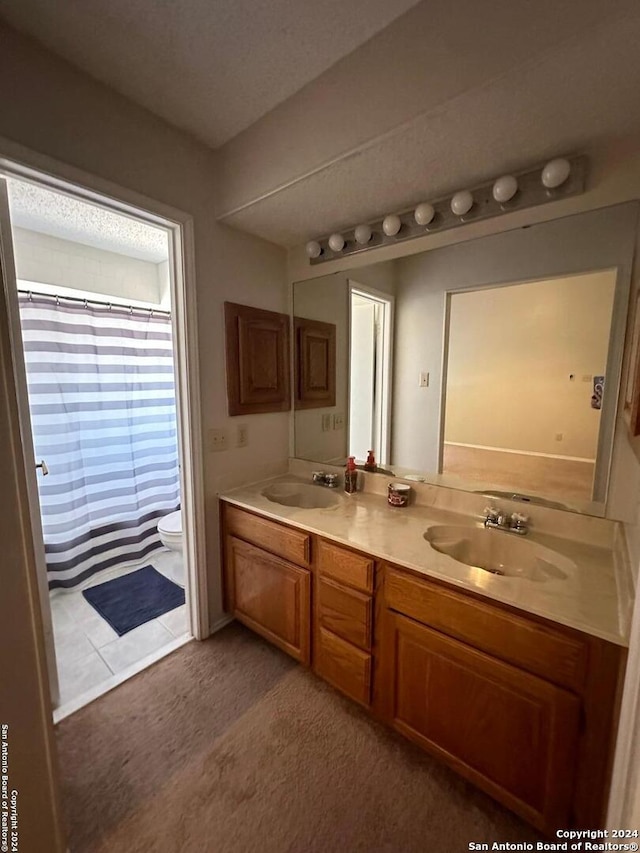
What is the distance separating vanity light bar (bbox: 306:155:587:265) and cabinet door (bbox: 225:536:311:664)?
1.67 m

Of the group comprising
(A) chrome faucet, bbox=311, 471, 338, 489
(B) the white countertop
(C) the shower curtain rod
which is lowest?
(B) the white countertop

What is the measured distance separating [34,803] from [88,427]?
2.11 meters

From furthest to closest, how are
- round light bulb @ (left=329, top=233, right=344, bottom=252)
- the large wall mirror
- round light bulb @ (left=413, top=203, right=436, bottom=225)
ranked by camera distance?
round light bulb @ (left=329, top=233, right=344, bottom=252) < round light bulb @ (left=413, top=203, right=436, bottom=225) < the large wall mirror

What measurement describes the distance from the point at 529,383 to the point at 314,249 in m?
1.35

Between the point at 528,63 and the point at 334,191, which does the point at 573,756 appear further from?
the point at 334,191

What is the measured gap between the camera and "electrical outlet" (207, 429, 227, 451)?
1.83 meters

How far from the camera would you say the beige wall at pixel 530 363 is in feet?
4.25

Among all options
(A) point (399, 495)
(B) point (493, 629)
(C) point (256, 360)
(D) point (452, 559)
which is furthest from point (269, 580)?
(C) point (256, 360)

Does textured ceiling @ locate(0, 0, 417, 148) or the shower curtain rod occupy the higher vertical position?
textured ceiling @ locate(0, 0, 417, 148)

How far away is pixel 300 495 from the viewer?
2.08 meters

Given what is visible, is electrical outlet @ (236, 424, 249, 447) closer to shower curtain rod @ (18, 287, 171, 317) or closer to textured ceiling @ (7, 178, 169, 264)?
textured ceiling @ (7, 178, 169, 264)

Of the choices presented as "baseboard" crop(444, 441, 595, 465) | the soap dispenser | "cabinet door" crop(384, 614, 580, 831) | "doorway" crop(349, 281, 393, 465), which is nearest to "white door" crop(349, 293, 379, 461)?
"doorway" crop(349, 281, 393, 465)

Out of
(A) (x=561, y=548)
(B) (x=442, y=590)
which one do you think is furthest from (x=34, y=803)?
(A) (x=561, y=548)

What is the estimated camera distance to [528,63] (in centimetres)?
88
